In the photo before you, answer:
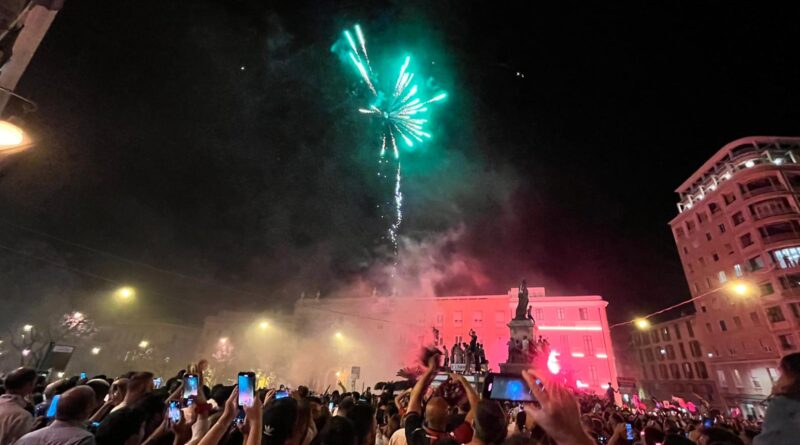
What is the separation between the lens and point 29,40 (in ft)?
25.8

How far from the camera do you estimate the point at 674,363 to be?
187 feet

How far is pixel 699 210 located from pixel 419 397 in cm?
6235

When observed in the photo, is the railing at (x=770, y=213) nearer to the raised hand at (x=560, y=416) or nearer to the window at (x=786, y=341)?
the window at (x=786, y=341)

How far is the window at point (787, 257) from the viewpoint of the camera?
35.1m

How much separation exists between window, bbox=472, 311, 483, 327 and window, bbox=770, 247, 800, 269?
33852 millimetres

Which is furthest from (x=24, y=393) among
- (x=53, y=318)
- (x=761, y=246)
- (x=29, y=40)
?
(x=761, y=246)

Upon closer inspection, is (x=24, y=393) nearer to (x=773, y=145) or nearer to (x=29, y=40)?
(x=29, y=40)

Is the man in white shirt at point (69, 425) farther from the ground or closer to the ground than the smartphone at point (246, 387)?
closer to the ground

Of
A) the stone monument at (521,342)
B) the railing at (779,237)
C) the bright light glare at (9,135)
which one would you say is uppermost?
the railing at (779,237)

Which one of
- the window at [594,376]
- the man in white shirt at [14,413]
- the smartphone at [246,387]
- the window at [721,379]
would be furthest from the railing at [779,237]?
the man in white shirt at [14,413]

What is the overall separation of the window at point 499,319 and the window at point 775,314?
28147mm

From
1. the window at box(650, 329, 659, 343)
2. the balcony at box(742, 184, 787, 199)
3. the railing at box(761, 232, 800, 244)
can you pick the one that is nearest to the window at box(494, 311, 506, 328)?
the railing at box(761, 232, 800, 244)

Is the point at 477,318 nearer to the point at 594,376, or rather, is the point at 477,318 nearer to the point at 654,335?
the point at 594,376

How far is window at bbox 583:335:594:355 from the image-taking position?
4303 cm
